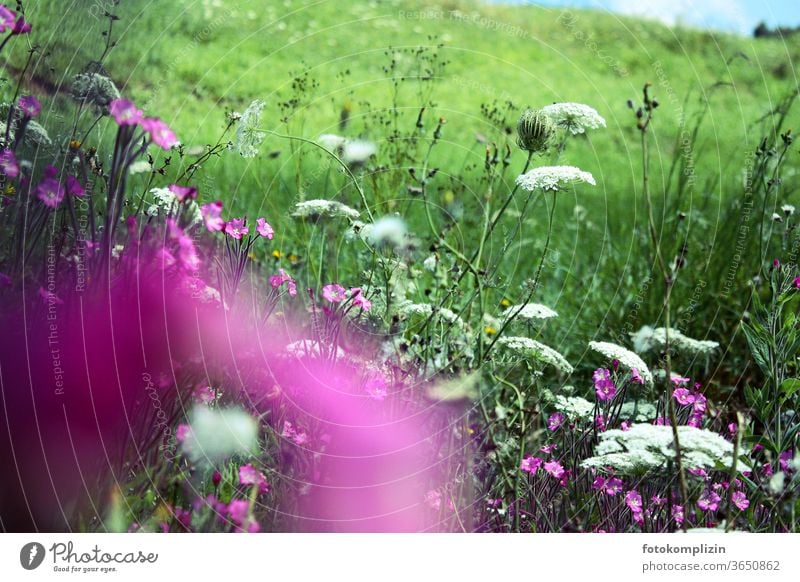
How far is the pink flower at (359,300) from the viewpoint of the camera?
156 cm

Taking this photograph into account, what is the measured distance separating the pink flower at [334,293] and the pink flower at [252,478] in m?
0.36

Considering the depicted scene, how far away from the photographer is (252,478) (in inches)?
53.2

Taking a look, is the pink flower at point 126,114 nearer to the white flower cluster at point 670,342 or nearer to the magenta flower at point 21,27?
the magenta flower at point 21,27

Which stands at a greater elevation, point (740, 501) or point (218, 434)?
point (218, 434)

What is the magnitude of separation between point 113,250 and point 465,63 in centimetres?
172

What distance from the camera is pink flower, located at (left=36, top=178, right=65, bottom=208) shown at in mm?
1407

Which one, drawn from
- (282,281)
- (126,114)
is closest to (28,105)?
(126,114)

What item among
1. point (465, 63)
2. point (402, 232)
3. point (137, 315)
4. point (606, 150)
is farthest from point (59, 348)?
point (606, 150)

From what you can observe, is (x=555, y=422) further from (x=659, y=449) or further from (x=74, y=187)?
(x=74, y=187)

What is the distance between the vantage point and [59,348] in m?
1.39

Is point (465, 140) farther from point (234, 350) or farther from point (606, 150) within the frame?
point (234, 350)

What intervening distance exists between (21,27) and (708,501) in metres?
1.57

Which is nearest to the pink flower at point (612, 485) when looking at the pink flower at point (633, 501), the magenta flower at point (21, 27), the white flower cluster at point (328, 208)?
the pink flower at point (633, 501)

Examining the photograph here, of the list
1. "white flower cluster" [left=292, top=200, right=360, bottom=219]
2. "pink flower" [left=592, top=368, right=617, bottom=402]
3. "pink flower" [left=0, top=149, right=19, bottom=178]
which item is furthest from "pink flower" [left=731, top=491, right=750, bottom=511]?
"pink flower" [left=0, top=149, right=19, bottom=178]
